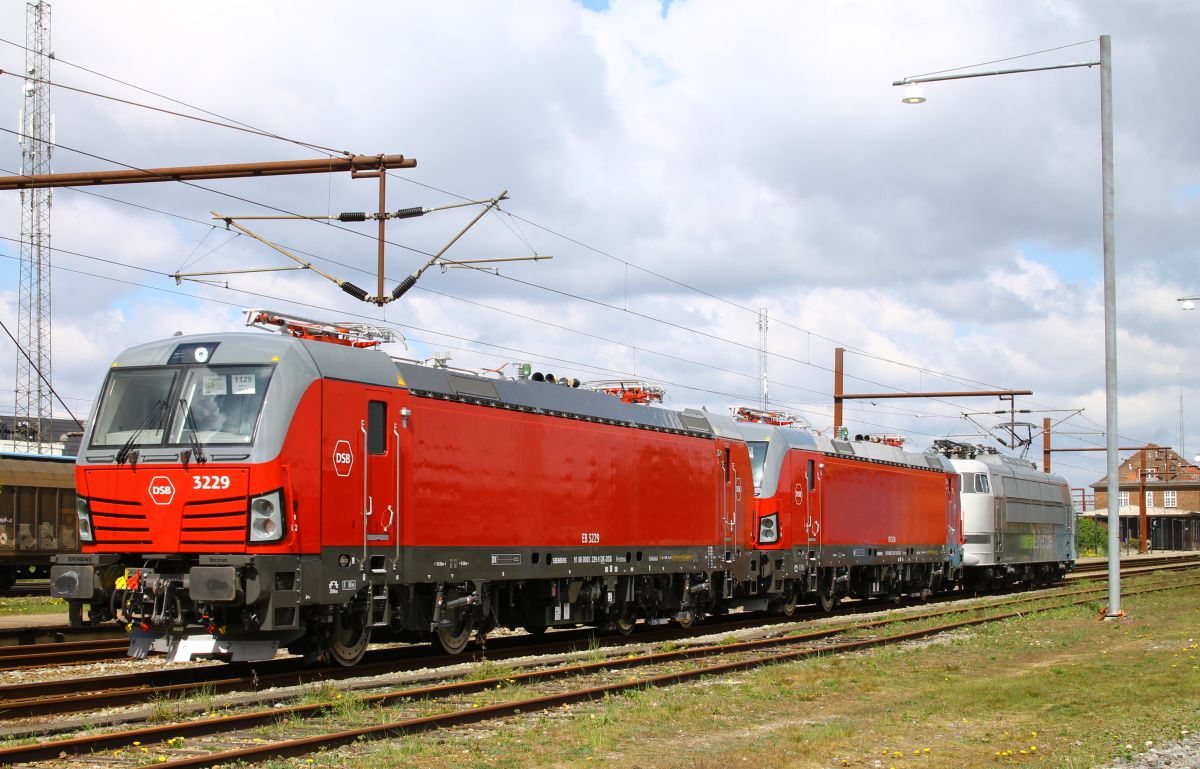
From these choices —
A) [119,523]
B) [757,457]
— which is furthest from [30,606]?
[119,523]

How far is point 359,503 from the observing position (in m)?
15.8

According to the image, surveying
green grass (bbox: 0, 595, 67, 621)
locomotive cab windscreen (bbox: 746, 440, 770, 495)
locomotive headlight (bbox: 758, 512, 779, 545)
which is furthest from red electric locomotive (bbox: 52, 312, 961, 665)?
green grass (bbox: 0, 595, 67, 621)

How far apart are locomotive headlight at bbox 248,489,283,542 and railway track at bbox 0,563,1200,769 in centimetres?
208

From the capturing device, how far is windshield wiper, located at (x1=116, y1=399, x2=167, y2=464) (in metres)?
15.1

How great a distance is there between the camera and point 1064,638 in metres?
22.2

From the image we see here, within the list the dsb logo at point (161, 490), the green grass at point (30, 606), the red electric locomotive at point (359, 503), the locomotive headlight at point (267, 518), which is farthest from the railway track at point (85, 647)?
the green grass at point (30, 606)

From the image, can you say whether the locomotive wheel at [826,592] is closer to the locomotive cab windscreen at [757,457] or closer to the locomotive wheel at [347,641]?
the locomotive cab windscreen at [757,457]

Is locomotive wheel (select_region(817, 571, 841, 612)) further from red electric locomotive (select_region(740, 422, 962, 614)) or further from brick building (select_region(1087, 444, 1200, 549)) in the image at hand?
brick building (select_region(1087, 444, 1200, 549))

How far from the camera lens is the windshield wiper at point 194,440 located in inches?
576

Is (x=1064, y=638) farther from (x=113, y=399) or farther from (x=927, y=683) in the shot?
(x=113, y=399)

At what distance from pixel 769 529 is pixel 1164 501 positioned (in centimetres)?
12264

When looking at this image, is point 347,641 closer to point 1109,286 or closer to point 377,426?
point 377,426

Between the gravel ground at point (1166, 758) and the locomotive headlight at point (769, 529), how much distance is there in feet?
50.3

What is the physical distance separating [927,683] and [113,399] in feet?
34.7
